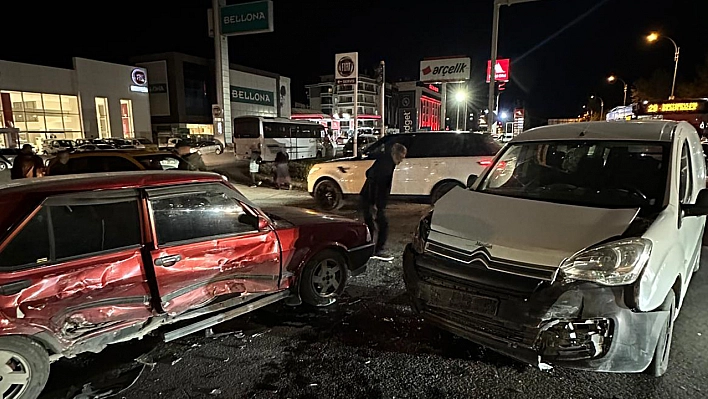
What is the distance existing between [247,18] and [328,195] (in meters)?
13.5

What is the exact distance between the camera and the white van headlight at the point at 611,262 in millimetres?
2834

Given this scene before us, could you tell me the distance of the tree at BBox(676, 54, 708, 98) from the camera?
34.0 metres

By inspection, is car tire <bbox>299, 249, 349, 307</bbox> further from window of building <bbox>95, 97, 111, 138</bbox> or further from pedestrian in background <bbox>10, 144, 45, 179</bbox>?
window of building <bbox>95, 97, 111, 138</bbox>

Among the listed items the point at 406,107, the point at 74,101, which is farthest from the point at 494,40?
the point at 406,107

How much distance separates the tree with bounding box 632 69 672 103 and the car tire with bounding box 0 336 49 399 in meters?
50.8

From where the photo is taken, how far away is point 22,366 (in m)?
2.89

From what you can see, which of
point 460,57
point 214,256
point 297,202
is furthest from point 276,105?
point 214,256

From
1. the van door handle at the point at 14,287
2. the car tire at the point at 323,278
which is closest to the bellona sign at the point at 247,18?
the car tire at the point at 323,278

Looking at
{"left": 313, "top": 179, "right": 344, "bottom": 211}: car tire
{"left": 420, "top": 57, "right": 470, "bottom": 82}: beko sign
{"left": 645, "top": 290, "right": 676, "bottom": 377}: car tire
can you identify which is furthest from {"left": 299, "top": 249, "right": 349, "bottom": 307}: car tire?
{"left": 420, "top": 57, "right": 470, "bottom": 82}: beko sign

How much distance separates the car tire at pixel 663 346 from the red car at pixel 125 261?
3057mm

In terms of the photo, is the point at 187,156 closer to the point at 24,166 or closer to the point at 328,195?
the point at 24,166

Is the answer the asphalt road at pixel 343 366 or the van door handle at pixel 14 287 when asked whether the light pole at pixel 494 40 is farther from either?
the van door handle at pixel 14 287

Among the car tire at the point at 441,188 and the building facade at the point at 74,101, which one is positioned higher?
the building facade at the point at 74,101

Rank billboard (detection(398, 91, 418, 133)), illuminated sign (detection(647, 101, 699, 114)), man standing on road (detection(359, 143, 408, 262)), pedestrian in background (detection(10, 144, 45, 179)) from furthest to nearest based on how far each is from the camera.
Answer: billboard (detection(398, 91, 418, 133))
illuminated sign (detection(647, 101, 699, 114))
pedestrian in background (detection(10, 144, 45, 179))
man standing on road (detection(359, 143, 408, 262))
